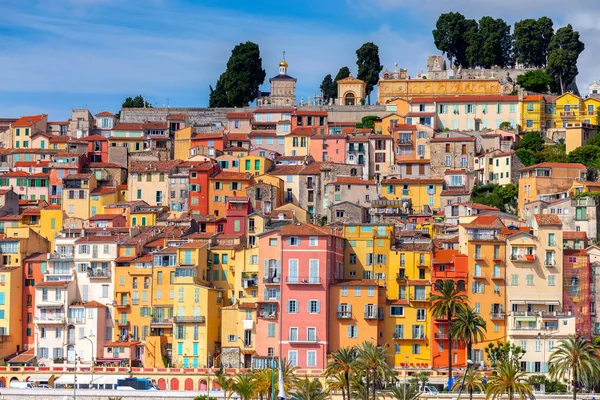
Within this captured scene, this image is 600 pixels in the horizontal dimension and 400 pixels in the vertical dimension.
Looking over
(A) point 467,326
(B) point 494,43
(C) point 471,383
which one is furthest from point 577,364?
(B) point 494,43

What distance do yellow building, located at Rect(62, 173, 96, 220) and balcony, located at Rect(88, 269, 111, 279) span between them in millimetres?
12871

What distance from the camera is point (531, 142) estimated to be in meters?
126

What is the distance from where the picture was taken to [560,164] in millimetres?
114500

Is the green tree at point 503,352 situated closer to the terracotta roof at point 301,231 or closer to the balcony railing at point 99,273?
the terracotta roof at point 301,231

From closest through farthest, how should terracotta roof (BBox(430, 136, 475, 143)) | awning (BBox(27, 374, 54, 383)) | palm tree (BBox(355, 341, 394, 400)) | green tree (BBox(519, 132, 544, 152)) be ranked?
1. palm tree (BBox(355, 341, 394, 400))
2. awning (BBox(27, 374, 54, 383))
3. terracotta roof (BBox(430, 136, 475, 143))
4. green tree (BBox(519, 132, 544, 152))

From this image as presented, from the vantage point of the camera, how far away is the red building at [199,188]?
114875mm

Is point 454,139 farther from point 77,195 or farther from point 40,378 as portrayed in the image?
point 40,378

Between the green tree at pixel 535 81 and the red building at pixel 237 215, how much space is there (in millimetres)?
41731

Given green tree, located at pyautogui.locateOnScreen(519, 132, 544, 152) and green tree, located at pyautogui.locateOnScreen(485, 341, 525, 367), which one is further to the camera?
green tree, located at pyautogui.locateOnScreen(519, 132, 544, 152)

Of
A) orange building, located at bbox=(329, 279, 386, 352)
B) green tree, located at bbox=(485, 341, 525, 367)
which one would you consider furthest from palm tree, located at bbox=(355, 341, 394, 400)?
green tree, located at bbox=(485, 341, 525, 367)

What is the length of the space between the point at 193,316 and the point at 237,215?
44.3ft

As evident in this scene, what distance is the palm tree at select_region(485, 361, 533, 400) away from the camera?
3228 inches

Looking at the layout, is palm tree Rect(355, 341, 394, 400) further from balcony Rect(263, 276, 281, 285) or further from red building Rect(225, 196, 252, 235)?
red building Rect(225, 196, 252, 235)

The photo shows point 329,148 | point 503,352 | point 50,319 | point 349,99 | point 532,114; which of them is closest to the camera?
point 503,352
